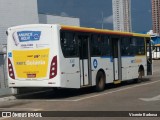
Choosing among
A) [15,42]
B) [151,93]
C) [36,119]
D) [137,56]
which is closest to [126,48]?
[137,56]

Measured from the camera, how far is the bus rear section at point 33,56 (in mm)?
16203

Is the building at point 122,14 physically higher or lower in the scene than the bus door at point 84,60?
higher

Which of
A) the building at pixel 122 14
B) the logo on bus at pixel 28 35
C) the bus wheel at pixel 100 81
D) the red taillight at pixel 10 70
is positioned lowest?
the bus wheel at pixel 100 81

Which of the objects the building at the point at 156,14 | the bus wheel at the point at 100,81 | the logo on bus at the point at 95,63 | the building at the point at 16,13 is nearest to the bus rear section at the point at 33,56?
the logo on bus at the point at 95,63

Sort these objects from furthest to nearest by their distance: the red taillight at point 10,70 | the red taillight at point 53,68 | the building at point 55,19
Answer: the building at point 55,19 → the red taillight at point 10,70 → the red taillight at point 53,68

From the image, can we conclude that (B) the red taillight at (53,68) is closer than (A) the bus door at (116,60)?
Yes

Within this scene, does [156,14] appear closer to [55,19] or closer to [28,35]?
[55,19]

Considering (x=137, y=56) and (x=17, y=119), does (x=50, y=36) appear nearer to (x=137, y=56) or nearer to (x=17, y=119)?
(x=17, y=119)

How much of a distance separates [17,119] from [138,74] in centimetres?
1322

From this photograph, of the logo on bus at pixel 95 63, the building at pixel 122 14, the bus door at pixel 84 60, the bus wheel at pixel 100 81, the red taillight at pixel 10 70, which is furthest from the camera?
the building at pixel 122 14

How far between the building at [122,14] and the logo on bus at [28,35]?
1640 inches

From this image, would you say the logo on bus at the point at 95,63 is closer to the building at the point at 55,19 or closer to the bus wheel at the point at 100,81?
the bus wheel at the point at 100,81

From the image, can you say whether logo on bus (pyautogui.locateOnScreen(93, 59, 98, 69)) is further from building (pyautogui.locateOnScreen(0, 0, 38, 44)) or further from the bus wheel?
building (pyautogui.locateOnScreen(0, 0, 38, 44))

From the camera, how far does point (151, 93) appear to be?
16891mm
